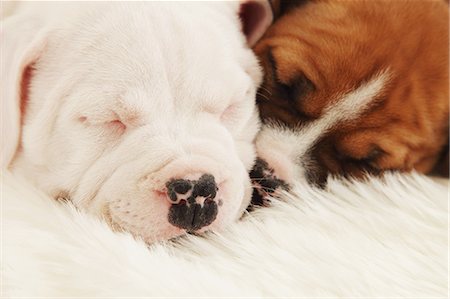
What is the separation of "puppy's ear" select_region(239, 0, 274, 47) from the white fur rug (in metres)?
0.46

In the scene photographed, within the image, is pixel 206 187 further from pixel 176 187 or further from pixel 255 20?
pixel 255 20

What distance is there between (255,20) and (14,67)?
62 centimetres

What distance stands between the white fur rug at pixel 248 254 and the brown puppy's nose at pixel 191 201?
5cm

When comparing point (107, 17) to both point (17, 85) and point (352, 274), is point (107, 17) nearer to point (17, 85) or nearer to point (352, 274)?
point (17, 85)

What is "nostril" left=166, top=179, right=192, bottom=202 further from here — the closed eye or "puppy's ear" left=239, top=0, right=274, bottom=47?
"puppy's ear" left=239, top=0, right=274, bottom=47

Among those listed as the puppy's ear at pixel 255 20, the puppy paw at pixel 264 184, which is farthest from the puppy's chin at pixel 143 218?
the puppy's ear at pixel 255 20

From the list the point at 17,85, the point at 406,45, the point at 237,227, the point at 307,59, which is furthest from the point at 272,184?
the point at 17,85

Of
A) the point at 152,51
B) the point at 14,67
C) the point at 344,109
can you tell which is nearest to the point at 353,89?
the point at 344,109

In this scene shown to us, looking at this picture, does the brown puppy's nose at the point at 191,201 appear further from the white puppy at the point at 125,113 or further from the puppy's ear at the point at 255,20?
the puppy's ear at the point at 255,20

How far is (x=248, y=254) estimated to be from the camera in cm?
104

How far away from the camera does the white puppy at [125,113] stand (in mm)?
1017

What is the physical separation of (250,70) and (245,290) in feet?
1.86

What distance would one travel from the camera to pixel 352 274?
3.25 ft

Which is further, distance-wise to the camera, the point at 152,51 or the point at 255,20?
the point at 255,20
